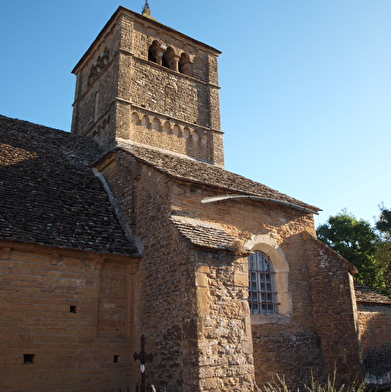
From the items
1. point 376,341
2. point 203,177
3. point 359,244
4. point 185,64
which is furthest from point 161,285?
point 359,244

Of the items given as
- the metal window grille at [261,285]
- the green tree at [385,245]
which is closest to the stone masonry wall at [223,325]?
the metal window grille at [261,285]

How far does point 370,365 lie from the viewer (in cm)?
1127

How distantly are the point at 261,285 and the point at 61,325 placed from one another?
18.1 ft

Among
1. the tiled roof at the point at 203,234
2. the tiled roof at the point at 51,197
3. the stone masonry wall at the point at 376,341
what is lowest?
the stone masonry wall at the point at 376,341

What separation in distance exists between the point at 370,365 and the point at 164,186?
7820 mm

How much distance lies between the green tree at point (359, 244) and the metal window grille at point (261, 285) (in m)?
15.4

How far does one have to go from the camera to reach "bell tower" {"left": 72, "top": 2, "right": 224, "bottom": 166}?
50.4 ft

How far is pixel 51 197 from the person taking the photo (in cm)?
1055

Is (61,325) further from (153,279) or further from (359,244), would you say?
(359,244)

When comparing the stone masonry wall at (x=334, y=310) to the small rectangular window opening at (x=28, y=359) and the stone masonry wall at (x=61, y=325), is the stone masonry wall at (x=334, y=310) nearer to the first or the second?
the stone masonry wall at (x=61, y=325)

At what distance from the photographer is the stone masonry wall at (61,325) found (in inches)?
319

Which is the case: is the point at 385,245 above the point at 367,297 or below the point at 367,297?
above

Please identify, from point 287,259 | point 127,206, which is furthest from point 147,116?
point 287,259

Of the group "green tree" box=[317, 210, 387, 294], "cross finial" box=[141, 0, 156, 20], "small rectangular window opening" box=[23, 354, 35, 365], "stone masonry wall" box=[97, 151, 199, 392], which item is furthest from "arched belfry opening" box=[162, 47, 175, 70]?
"green tree" box=[317, 210, 387, 294]
